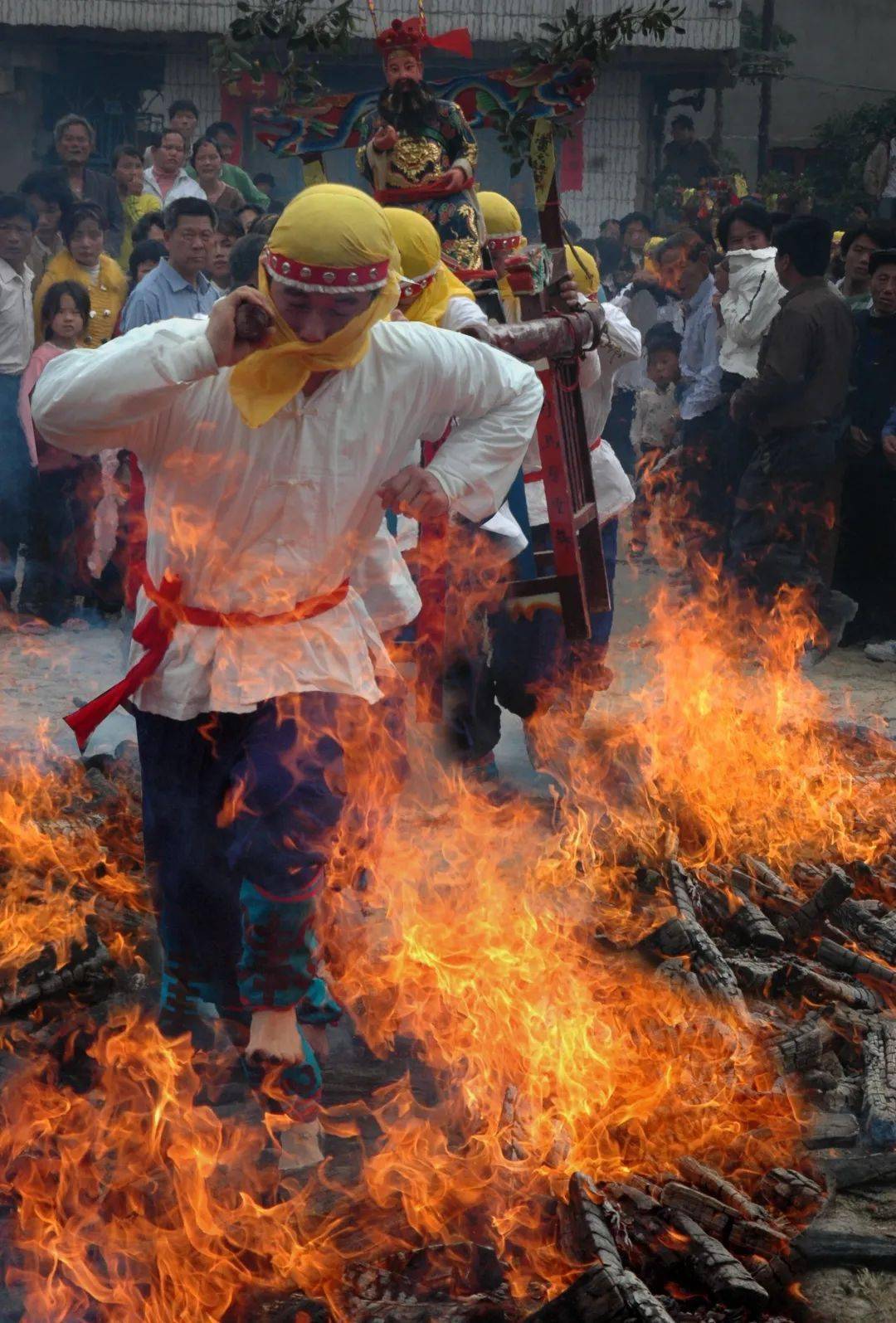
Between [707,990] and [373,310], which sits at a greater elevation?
[373,310]

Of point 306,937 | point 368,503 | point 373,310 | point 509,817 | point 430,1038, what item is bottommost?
point 509,817

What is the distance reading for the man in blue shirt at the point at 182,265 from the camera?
781cm

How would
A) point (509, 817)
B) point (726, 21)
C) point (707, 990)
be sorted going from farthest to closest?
point (726, 21), point (509, 817), point (707, 990)

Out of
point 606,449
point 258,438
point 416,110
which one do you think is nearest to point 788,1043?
point 258,438

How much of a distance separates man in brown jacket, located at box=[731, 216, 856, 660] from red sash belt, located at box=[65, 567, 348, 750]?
18.6ft

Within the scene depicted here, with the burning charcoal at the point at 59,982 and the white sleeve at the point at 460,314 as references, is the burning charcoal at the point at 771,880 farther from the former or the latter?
the burning charcoal at the point at 59,982

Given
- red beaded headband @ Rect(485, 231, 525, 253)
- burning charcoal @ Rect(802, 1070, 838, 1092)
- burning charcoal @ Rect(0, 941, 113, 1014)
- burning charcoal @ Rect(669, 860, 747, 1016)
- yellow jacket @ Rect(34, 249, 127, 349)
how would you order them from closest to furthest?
1. burning charcoal @ Rect(802, 1070, 838, 1092)
2. burning charcoal @ Rect(0, 941, 113, 1014)
3. burning charcoal @ Rect(669, 860, 747, 1016)
4. red beaded headband @ Rect(485, 231, 525, 253)
5. yellow jacket @ Rect(34, 249, 127, 349)

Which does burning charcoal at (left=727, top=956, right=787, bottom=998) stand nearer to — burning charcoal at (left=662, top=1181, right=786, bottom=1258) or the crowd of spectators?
burning charcoal at (left=662, top=1181, right=786, bottom=1258)

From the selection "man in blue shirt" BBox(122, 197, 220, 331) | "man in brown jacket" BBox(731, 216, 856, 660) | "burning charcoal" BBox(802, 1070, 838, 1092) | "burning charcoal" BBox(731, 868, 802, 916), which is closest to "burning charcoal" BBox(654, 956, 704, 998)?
"burning charcoal" BBox(802, 1070, 838, 1092)

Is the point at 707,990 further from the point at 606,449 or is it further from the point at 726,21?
the point at 726,21

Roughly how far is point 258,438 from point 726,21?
1659 cm

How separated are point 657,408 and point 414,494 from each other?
307 inches

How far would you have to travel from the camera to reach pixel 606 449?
6949mm

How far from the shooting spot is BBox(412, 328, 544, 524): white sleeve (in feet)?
13.2
